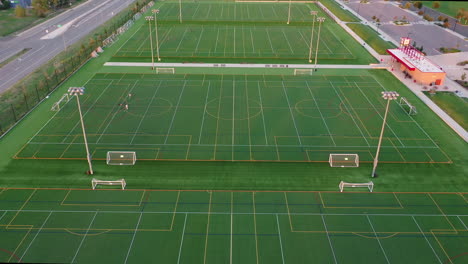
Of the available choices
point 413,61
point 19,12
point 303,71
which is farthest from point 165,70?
point 19,12

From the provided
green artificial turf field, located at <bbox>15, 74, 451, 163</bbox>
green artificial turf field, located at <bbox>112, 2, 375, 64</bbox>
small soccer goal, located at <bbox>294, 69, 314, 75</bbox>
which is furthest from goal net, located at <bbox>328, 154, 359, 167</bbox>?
green artificial turf field, located at <bbox>112, 2, 375, 64</bbox>

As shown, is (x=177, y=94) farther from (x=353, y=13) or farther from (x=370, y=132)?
(x=353, y=13)

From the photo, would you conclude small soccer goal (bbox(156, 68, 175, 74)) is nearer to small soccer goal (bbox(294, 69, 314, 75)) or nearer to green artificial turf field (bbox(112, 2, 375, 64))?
green artificial turf field (bbox(112, 2, 375, 64))

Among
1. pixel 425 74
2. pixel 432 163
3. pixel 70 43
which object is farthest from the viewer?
pixel 70 43

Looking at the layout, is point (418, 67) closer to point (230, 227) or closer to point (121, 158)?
point (230, 227)

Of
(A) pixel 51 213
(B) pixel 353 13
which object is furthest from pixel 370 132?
(B) pixel 353 13

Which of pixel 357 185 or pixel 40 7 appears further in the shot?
pixel 40 7
